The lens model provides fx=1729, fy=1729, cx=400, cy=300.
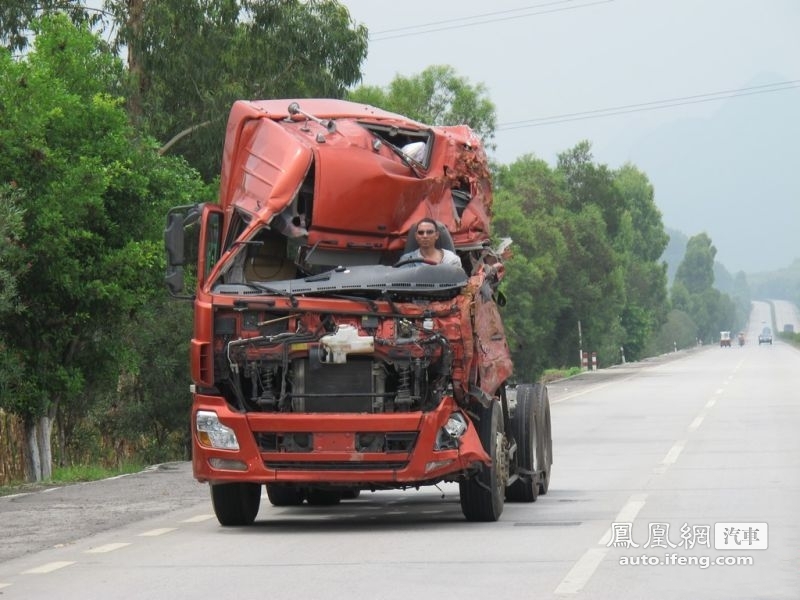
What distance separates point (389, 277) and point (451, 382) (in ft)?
2.87

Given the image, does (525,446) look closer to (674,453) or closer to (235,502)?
(235,502)

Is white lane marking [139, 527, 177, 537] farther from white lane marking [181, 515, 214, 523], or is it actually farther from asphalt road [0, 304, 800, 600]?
white lane marking [181, 515, 214, 523]

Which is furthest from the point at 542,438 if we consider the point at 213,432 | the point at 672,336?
the point at 672,336

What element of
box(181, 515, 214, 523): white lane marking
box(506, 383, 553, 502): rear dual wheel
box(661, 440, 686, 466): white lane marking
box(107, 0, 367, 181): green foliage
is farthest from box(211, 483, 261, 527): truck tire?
box(107, 0, 367, 181): green foliage

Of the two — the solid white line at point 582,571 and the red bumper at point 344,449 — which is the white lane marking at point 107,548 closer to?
the red bumper at point 344,449

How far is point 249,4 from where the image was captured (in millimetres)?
36031

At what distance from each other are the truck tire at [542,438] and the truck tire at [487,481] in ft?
6.56

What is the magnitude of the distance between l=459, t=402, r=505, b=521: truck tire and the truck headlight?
1806 millimetres

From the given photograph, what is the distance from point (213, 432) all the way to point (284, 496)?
3.05 m

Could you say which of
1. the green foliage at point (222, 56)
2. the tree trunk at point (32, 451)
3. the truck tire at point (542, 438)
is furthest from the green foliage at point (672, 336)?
the truck tire at point (542, 438)

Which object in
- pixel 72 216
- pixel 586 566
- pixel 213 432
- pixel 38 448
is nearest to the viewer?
pixel 586 566

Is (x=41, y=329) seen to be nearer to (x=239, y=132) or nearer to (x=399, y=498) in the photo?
(x=399, y=498)

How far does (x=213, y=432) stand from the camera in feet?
41.2

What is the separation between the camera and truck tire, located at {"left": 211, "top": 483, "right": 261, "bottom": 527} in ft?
44.0
